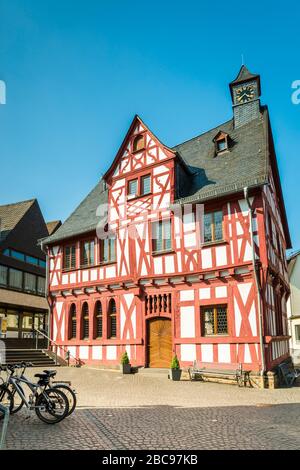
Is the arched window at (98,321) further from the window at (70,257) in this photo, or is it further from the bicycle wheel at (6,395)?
the bicycle wheel at (6,395)

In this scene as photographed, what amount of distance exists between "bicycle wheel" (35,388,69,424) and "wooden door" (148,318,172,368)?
9.53m

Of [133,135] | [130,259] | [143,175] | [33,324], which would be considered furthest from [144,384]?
[33,324]

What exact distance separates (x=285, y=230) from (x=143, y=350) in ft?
46.7

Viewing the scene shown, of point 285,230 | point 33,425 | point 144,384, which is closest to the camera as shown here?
point 33,425

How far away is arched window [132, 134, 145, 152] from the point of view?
19759 mm

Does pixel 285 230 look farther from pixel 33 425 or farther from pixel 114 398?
pixel 33 425

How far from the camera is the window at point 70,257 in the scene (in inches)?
851

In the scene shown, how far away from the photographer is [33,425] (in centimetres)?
756

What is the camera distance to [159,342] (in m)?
17.3

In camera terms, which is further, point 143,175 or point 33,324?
point 33,324

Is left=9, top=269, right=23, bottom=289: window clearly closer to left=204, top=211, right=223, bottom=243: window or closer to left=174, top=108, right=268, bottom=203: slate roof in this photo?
left=174, top=108, right=268, bottom=203: slate roof

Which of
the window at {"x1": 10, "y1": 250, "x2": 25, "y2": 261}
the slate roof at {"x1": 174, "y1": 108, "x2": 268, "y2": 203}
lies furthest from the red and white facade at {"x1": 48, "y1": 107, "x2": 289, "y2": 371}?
the window at {"x1": 10, "y1": 250, "x2": 25, "y2": 261}

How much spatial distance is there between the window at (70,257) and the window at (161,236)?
18.1ft

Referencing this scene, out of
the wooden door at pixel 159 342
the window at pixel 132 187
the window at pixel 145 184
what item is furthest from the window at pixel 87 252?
the wooden door at pixel 159 342
